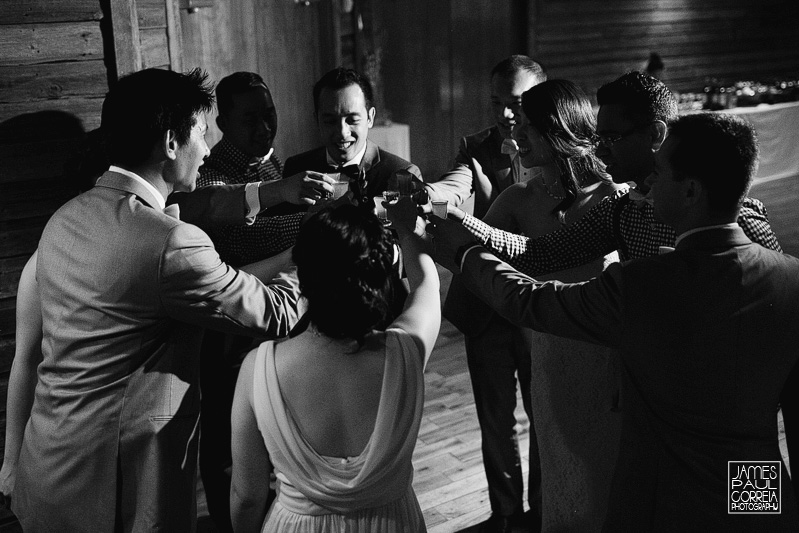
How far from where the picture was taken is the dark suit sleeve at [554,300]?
1.68 m

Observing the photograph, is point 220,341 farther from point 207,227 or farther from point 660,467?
point 660,467

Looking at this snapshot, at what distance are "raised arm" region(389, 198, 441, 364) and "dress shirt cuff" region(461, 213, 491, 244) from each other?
7.7 inches

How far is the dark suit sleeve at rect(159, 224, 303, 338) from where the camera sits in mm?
1805

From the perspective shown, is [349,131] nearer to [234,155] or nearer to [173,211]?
[234,155]

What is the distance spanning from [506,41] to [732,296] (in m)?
7.76

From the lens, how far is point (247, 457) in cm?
163

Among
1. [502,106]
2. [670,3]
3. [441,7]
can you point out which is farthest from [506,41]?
[502,106]

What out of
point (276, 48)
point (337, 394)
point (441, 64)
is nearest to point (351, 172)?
point (337, 394)

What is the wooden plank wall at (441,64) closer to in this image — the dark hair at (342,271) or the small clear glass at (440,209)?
the small clear glass at (440,209)

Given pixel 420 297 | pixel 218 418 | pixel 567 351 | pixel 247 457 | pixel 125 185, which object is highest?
pixel 125 185

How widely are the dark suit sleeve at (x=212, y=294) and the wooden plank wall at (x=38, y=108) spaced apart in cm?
128

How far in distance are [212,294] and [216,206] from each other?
2.45ft

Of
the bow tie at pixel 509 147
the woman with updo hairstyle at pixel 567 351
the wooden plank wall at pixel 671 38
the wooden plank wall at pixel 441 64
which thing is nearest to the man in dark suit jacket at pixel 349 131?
the bow tie at pixel 509 147

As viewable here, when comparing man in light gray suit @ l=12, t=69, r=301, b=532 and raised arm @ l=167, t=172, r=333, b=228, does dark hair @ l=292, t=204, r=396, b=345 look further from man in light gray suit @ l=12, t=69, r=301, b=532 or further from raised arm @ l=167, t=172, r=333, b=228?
raised arm @ l=167, t=172, r=333, b=228
